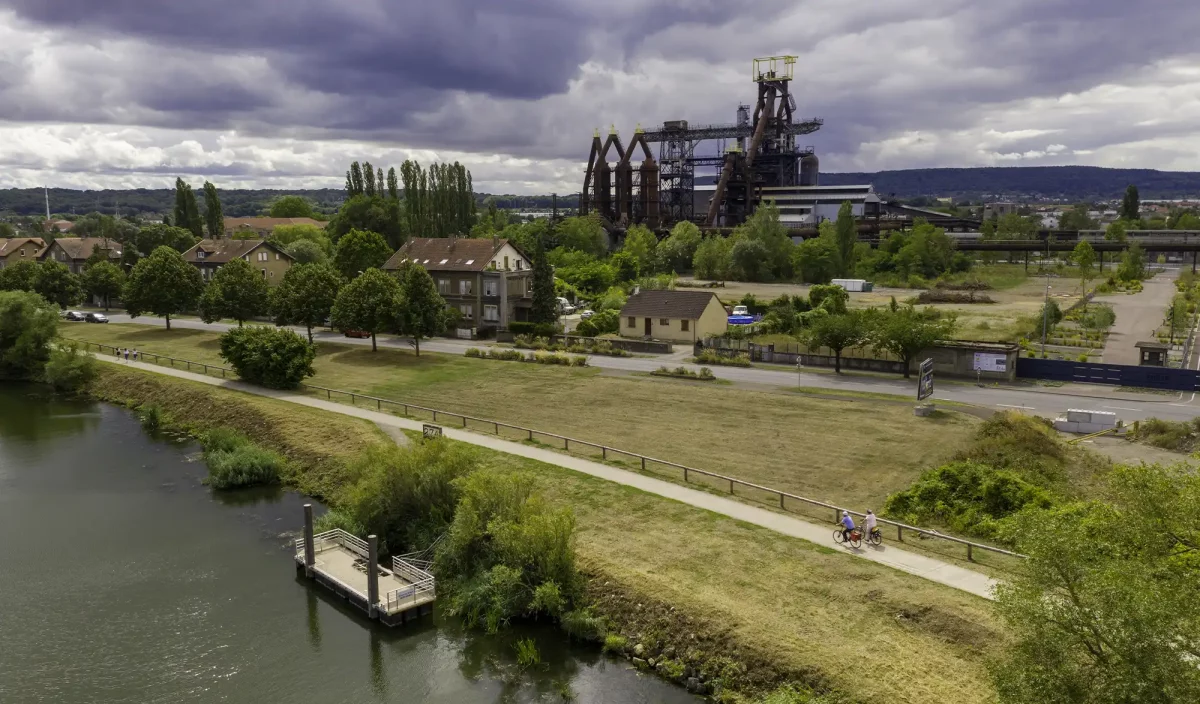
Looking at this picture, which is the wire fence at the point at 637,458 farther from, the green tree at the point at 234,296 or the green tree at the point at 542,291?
the green tree at the point at 542,291

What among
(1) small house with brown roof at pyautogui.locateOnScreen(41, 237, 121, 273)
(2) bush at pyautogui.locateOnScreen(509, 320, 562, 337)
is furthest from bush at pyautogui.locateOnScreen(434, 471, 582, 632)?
(1) small house with brown roof at pyautogui.locateOnScreen(41, 237, 121, 273)

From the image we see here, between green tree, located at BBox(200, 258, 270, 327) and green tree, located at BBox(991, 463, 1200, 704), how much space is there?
64714mm

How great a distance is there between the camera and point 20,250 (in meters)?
110

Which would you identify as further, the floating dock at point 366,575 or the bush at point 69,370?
the bush at point 69,370

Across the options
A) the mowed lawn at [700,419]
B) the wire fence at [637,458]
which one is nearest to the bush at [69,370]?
the mowed lawn at [700,419]

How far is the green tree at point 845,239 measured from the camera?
108 meters

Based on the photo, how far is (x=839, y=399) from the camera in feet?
143

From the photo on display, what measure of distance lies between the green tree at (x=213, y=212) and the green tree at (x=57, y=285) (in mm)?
33849

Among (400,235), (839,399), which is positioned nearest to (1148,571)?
(839,399)

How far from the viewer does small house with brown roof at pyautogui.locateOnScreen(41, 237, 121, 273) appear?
4099 inches

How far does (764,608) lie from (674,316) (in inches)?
1770


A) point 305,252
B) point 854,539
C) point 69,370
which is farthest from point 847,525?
point 305,252

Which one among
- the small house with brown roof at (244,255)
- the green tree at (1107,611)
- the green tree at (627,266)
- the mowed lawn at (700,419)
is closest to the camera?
the green tree at (1107,611)

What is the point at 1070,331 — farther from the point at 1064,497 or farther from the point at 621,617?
the point at 621,617
